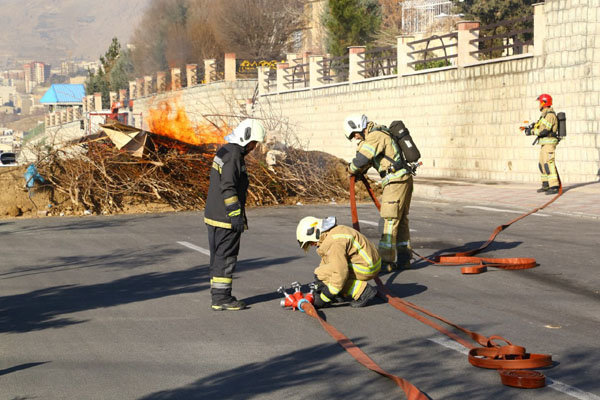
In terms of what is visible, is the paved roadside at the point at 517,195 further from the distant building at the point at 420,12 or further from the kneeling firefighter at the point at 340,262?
the distant building at the point at 420,12

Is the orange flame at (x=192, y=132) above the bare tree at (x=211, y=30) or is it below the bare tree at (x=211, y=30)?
below

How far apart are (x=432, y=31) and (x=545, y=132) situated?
26.9m

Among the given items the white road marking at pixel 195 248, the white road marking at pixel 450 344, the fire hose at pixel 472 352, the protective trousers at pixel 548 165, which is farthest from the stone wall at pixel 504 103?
the white road marking at pixel 450 344

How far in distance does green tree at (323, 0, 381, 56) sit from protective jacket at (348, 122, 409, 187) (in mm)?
31741

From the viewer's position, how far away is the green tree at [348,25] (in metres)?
41.6

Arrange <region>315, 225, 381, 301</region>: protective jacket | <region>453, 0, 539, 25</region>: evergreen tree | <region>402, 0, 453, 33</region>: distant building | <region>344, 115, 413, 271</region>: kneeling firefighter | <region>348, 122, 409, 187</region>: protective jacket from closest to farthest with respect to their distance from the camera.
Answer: <region>315, 225, 381, 301</region>: protective jacket → <region>348, 122, 409, 187</region>: protective jacket → <region>344, 115, 413, 271</region>: kneeling firefighter → <region>453, 0, 539, 25</region>: evergreen tree → <region>402, 0, 453, 33</region>: distant building

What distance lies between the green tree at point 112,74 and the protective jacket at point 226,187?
219ft

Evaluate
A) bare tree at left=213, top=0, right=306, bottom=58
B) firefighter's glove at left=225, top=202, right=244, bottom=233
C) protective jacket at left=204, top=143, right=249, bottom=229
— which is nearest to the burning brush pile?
protective jacket at left=204, top=143, right=249, bottom=229

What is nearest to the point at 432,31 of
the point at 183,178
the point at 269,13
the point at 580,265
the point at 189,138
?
the point at 269,13

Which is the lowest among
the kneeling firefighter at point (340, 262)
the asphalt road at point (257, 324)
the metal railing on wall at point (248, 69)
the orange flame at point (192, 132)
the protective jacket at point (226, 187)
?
the asphalt road at point (257, 324)

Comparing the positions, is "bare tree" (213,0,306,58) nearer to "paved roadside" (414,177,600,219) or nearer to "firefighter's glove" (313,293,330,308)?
"paved roadside" (414,177,600,219)

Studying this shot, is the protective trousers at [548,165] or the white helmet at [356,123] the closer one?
the white helmet at [356,123]

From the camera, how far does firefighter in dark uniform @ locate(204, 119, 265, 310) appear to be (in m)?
8.27

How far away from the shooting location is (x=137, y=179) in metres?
18.2
